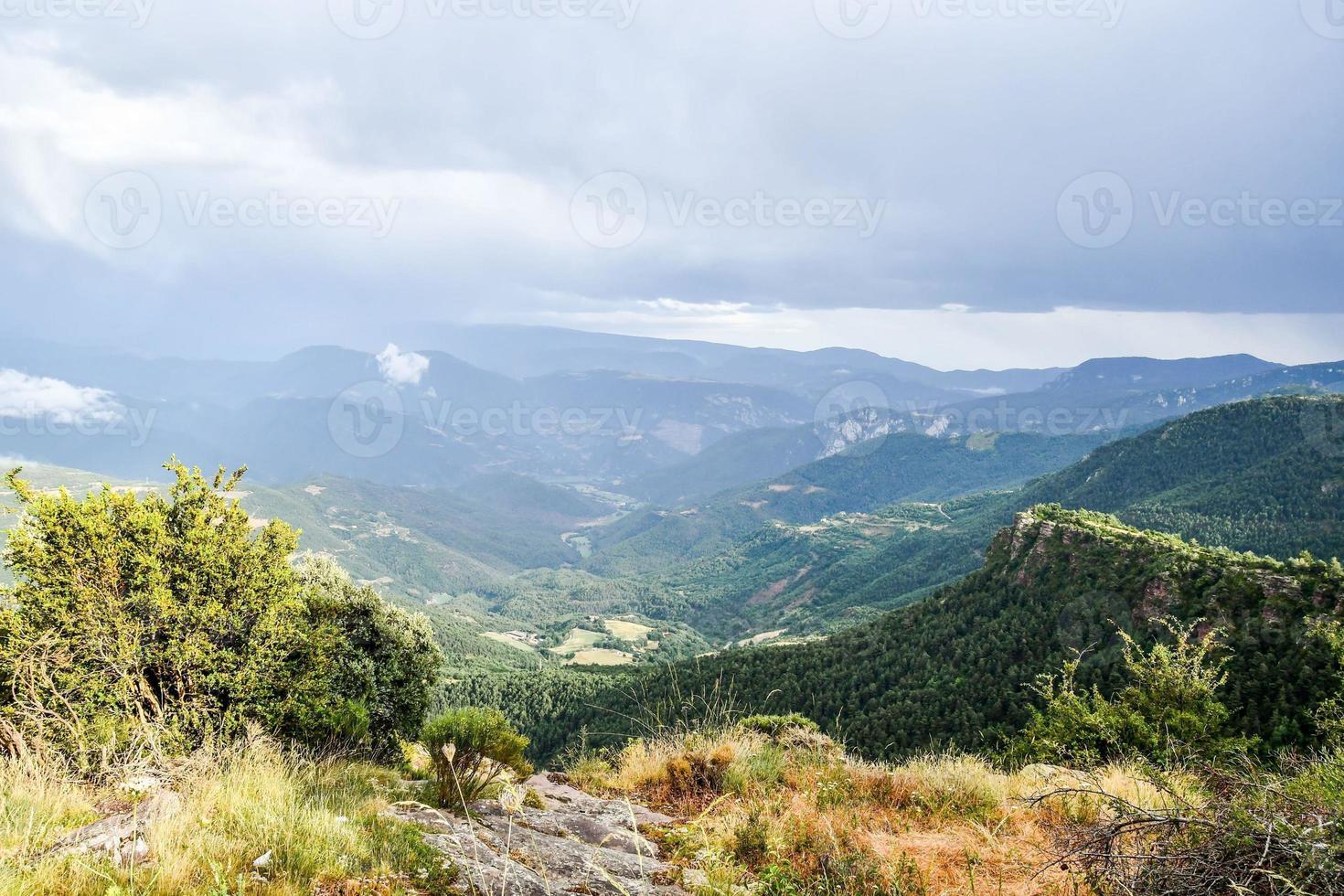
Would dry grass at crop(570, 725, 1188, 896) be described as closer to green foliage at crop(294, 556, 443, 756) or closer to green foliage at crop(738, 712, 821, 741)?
green foliage at crop(738, 712, 821, 741)

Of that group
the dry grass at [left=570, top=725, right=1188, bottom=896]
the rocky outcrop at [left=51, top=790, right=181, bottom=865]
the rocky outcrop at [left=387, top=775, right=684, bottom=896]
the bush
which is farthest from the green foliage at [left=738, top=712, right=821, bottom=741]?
the rocky outcrop at [left=51, top=790, right=181, bottom=865]

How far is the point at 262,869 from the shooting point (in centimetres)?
416

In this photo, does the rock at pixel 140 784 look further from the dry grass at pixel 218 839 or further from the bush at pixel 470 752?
the bush at pixel 470 752

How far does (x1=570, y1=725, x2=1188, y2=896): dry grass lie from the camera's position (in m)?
5.18

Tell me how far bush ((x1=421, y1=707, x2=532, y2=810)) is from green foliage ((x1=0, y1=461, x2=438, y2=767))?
3.30 m

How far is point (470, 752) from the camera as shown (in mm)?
8422

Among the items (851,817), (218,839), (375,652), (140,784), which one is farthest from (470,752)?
(375,652)

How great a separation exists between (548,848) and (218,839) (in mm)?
3175

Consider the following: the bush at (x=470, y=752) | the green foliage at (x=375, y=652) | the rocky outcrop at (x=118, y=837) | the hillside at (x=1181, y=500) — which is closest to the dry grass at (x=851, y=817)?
the bush at (x=470, y=752)

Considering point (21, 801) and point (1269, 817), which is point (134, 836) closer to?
point (21, 801)

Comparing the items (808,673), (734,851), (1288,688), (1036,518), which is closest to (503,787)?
(734,851)

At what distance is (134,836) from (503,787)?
4.84m

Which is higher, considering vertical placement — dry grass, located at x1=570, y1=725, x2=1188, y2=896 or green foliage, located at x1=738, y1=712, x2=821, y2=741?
dry grass, located at x1=570, y1=725, x2=1188, y2=896

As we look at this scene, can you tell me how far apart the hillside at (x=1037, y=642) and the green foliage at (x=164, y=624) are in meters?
12.0
